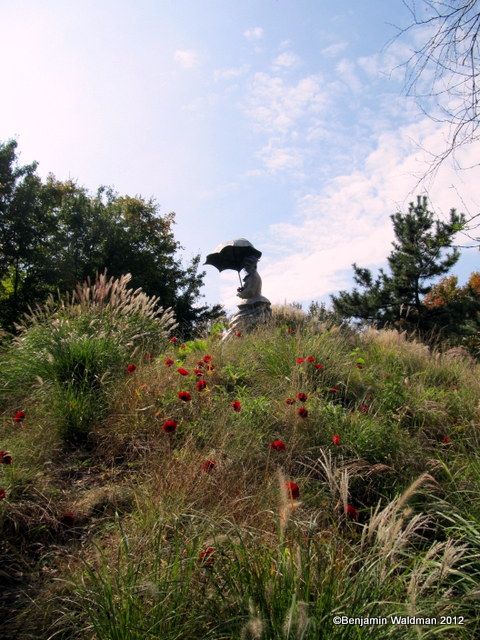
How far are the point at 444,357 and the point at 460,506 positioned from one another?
4.63m

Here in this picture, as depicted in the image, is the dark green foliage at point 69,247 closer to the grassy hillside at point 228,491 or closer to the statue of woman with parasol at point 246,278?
the statue of woman with parasol at point 246,278

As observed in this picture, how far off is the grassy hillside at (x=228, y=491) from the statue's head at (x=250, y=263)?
4522 mm

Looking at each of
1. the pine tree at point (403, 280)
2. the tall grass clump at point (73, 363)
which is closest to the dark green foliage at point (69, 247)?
the pine tree at point (403, 280)

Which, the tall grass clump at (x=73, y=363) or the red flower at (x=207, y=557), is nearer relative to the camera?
the red flower at (x=207, y=557)

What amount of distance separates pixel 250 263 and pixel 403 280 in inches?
Answer: 472

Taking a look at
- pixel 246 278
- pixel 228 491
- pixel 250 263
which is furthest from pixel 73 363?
pixel 250 263

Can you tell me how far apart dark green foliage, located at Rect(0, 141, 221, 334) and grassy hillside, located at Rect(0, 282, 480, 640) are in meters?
16.2

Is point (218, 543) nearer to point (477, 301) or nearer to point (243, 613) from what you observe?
point (243, 613)

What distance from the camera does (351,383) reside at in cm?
532

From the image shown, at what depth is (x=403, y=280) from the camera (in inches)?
813

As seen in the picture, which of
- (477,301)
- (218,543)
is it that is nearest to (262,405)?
(218,543)

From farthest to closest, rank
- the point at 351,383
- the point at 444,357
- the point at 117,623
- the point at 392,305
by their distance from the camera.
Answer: the point at 392,305, the point at 444,357, the point at 351,383, the point at 117,623

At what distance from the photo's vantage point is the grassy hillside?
5.98 ft

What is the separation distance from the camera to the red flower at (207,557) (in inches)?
74.5
